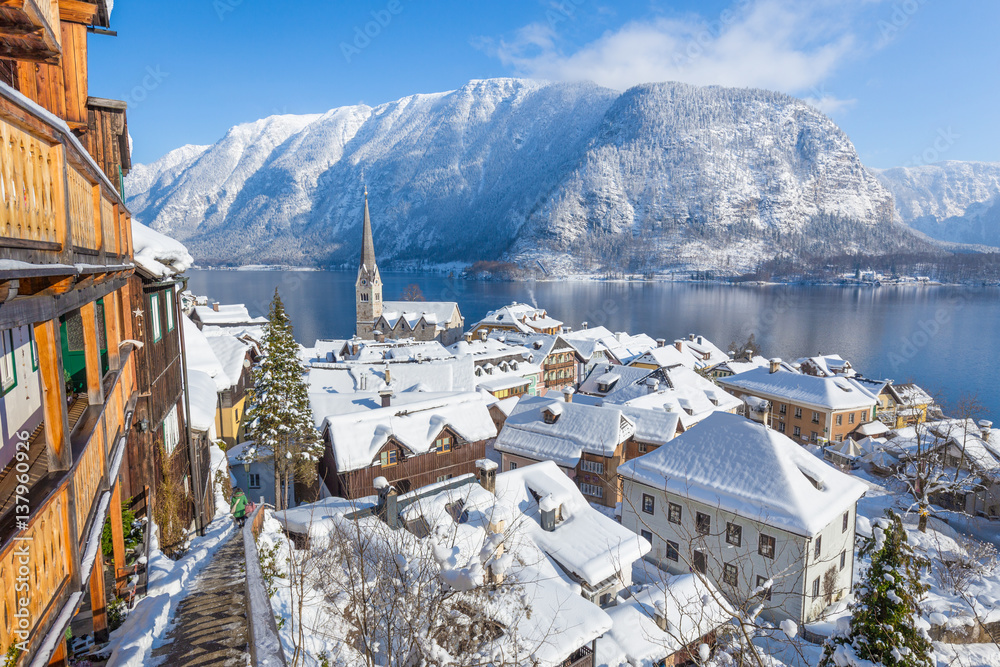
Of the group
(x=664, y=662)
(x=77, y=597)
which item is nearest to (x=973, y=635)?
(x=664, y=662)

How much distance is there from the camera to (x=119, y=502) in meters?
8.48

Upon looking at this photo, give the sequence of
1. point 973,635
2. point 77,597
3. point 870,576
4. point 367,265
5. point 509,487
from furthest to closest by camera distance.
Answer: point 367,265 → point 509,487 → point 973,635 → point 870,576 → point 77,597

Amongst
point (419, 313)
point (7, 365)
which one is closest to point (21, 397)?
point (7, 365)

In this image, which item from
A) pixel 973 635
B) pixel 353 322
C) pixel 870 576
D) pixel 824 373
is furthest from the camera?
pixel 353 322

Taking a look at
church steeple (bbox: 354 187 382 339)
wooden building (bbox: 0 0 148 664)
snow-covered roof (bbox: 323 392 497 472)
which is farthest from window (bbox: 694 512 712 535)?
church steeple (bbox: 354 187 382 339)

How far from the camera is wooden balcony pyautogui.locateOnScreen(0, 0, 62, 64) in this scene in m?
3.59

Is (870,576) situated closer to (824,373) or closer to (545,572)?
(545,572)

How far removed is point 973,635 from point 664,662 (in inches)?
503

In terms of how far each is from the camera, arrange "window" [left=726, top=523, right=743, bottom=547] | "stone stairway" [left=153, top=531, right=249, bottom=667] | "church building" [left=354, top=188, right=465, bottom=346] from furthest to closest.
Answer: "church building" [left=354, top=188, right=465, bottom=346] < "window" [left=726, top=523, right=743, bottom=547] < "stone stairway" [left=153, top=531, right=249, bottom=667]

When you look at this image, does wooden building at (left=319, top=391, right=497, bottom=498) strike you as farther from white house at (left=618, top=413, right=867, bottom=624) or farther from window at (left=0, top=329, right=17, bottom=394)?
window at (left=0, top=329, right=17, bottom=394)

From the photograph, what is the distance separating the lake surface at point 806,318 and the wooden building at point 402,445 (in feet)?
182

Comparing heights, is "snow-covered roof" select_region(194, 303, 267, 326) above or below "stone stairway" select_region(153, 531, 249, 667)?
above

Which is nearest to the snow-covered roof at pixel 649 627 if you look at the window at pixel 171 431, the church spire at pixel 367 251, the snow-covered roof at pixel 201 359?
the window at pixel 171 431

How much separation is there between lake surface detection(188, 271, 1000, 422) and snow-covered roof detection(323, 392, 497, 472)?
54711mm
